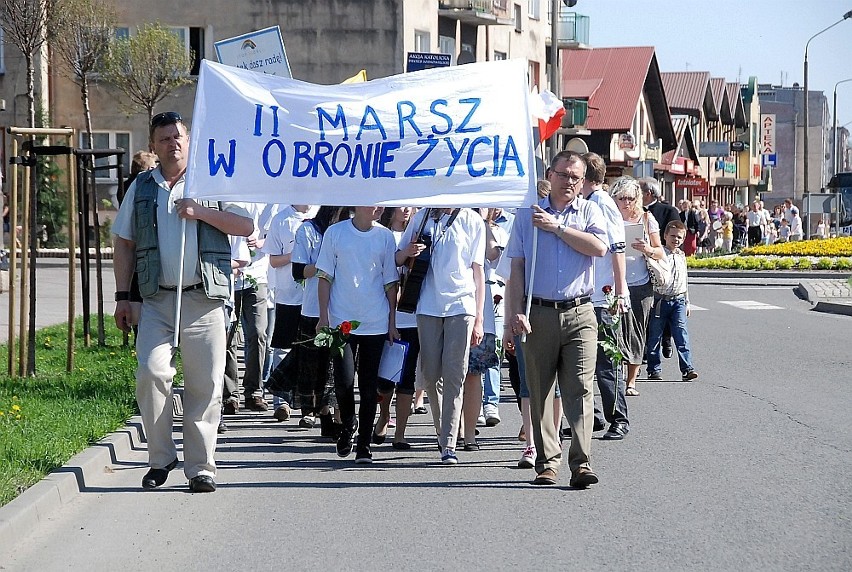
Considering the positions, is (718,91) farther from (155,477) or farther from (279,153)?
(155,477)

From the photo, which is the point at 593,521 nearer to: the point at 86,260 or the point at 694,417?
the point at 694,417

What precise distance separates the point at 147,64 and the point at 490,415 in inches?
997

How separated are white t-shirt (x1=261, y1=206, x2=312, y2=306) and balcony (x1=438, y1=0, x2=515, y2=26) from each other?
3263cm

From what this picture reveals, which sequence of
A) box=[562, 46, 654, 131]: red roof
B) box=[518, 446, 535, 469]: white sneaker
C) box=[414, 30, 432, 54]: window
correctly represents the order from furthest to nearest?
box=[562, 46, 654, 131]: red roof, box=[414, 30, 432, 54]: window, box=[518, 446, 535, 469]: white sneaker

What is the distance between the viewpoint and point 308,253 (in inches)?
379

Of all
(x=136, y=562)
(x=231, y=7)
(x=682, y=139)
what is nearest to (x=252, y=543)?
(x=136, y=562)

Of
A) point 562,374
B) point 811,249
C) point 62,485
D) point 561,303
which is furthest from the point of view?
point 811,249

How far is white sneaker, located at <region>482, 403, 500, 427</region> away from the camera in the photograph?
1056 centimetres

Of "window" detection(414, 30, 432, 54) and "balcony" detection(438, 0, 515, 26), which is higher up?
"balcony" detection(438, 0, 515, 26)

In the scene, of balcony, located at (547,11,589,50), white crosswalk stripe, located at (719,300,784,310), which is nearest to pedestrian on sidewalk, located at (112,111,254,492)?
white crosswalk stripe, located at (719,300,784,310)

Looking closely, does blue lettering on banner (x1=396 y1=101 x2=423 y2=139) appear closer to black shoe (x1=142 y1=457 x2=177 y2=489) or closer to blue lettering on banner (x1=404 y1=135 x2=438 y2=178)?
blue lettering on banner (x1=404 y1=135 x2=438 y2=178)

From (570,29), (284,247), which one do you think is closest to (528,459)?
(284,247)

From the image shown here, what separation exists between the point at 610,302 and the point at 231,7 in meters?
31.3

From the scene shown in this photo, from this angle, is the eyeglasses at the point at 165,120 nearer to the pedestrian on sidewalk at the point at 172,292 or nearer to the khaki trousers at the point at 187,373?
the pedestrian on sidewalk at the point at 172,292
